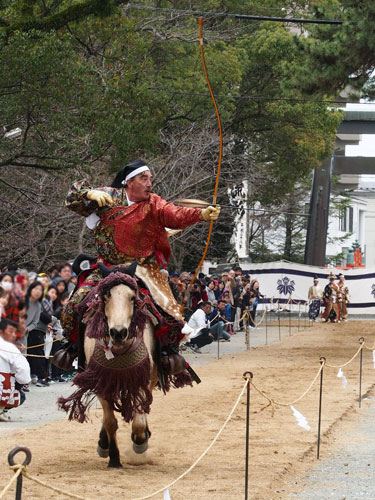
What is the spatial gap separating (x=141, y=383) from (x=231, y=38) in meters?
25.4

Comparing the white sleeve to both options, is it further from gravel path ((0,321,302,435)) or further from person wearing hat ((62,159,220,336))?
person wearing hat ((62,159,220,336))

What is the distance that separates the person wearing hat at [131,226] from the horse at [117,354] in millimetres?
387

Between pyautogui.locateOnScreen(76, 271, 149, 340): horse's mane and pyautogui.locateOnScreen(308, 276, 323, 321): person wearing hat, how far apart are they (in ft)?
91.9

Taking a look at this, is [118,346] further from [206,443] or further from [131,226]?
[206,443]

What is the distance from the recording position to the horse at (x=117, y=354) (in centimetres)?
776

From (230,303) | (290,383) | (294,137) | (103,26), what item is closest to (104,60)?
(103,26)

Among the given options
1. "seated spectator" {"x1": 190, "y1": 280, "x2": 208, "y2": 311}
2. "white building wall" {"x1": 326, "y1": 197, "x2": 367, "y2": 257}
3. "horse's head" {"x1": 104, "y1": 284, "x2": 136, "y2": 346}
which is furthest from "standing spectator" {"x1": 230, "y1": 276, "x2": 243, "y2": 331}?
"white building wall" {"x1": 326, "y1": 197, "x2": 367, "y2": 257}

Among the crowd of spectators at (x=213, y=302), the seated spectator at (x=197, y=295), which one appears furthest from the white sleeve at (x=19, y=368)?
the seated spectator at (x=197, y=295)

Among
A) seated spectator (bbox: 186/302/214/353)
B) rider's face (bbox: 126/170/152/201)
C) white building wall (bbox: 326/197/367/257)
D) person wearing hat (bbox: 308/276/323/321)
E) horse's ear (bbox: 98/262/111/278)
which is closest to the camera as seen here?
horse's ear (bbox: 98/262/111/278)

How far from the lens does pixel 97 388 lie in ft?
26.7

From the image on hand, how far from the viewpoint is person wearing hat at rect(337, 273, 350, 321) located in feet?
118

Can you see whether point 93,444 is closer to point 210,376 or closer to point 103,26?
point 210,376

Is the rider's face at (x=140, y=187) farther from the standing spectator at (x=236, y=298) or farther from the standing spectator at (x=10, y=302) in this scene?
the standing spectator at (x=236, y=298)

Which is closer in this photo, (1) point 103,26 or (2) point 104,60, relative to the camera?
(1) point 103,26
